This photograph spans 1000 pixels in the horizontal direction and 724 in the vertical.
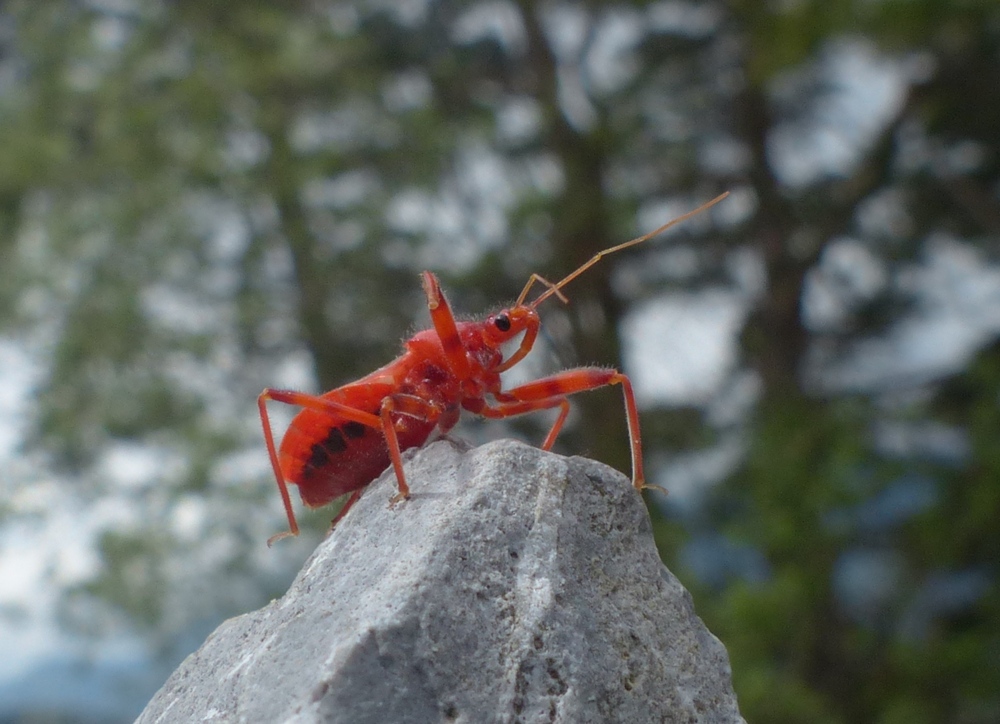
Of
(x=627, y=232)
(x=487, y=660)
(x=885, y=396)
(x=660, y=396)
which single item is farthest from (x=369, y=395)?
(x=885, y=396)

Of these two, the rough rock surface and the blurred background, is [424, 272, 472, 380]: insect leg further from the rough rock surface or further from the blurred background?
the blurred background

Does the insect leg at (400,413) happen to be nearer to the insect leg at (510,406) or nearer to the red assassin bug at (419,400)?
the red assassin bug at (419,400)

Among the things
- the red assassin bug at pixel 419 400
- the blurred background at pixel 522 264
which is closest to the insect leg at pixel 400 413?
the red assassin bug at pixel 419 400

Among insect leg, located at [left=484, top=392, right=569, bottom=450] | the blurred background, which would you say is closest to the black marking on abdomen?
insect leg, located at [left=484, top=392, right=569, bottom=450]

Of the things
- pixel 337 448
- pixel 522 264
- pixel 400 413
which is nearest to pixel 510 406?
pixel 400 413

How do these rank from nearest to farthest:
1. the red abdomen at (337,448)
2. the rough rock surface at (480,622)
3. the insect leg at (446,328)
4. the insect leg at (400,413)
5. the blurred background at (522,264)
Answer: the rough rock surface at (480,622) < the insect leg at (400,413) < the insect leg at (446,328) < the red abdomen at (337,448) < the blurred background at (522,264)

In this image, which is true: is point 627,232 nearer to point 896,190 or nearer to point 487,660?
point 896,190

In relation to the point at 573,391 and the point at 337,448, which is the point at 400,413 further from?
the point at 573,391

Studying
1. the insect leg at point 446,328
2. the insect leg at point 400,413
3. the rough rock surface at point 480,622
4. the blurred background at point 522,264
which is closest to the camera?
the rough rock surface at point 480,622
